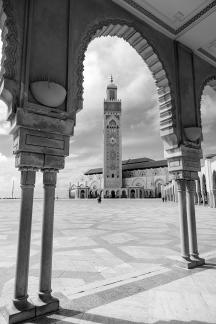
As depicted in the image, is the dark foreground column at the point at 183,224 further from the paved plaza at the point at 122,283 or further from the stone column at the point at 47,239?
the stone column at the point at 47,239

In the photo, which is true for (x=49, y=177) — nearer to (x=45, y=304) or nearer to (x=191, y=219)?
(x=45, y=304)

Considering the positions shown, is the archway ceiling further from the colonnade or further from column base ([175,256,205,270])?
column base ([175,256,205,270])

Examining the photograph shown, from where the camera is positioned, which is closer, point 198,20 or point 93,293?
point 93,293

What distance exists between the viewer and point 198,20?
13.6 ft

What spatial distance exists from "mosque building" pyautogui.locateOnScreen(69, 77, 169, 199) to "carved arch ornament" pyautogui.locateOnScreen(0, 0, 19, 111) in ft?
208

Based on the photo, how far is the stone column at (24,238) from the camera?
2498 millimetres

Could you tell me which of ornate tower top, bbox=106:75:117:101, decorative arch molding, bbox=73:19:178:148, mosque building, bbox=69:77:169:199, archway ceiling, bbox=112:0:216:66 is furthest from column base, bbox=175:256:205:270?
ornate tower top, bbox=106:75:117:101

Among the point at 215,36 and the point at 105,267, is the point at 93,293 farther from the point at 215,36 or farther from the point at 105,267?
the point at 215,36

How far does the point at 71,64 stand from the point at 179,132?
8.05ft

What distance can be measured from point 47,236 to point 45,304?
714 millimetres

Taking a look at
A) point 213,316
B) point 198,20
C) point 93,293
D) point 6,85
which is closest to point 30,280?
point 93,293

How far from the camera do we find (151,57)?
450 cm

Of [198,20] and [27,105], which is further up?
[198,20]

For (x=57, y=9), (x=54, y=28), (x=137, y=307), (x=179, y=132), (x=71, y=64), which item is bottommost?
(x=137, y=307)
